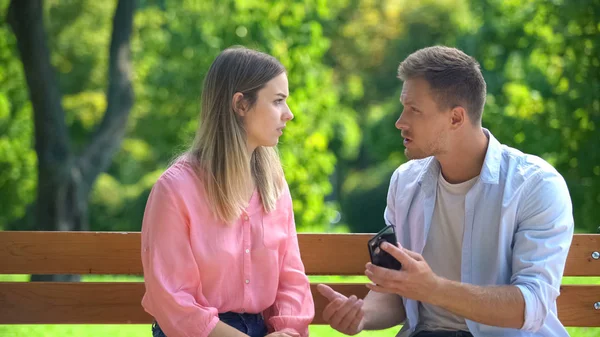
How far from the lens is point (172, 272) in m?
2.97

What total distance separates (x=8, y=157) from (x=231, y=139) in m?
15.1

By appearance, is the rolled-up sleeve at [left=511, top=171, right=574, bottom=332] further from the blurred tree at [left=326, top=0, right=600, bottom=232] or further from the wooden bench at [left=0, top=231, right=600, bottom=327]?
the blurred tree at [left=326, top=0, right=600, bottom=232]

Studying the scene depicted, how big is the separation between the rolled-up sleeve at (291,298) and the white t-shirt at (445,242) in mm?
404

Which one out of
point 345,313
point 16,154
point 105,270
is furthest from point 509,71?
point 345,313

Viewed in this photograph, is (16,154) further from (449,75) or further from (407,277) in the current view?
(407,277)

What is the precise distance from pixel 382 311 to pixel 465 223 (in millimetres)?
455

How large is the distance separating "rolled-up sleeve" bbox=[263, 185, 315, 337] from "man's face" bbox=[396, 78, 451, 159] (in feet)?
1.64

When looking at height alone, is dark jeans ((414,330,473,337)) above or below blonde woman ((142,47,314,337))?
below

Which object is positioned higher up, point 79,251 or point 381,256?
point 381,256

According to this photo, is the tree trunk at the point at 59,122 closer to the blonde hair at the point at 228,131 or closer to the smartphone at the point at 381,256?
the blonde hair at the point at 228,131

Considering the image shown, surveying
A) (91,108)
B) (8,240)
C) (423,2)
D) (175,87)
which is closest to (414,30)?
(423,2)

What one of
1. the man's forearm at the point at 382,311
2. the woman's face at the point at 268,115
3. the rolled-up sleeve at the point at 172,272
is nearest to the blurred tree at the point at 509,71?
the man's forearm at the point at 382,311

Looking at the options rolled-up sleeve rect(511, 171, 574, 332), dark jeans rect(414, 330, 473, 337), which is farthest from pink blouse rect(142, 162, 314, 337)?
rolled-up sleeve rect(511, 171, 574, 332)

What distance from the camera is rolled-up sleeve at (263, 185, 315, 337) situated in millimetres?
3186
